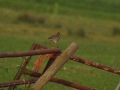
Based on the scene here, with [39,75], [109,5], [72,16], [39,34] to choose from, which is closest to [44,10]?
[72,16]

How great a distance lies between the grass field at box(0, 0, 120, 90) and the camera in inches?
580

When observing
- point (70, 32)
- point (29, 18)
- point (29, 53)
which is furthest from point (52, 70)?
point (29, 18)

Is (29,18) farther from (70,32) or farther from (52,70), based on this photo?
(52,70)

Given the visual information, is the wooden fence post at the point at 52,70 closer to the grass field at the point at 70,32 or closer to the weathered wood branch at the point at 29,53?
the weathered wood branch at the point at 29,53

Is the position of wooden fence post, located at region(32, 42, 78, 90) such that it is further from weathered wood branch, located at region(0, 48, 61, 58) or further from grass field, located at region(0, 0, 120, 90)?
grass field, located at region(0, 0, 120, 90)

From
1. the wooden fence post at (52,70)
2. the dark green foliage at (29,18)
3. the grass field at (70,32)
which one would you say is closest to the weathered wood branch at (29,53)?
the wooden fence post at (52,70)

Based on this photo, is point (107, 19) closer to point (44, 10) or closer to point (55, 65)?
point (44, 10)

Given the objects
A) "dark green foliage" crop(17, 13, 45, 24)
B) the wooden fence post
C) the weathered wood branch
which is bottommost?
"dark green foliage" crop(17, 13, 45, 24)

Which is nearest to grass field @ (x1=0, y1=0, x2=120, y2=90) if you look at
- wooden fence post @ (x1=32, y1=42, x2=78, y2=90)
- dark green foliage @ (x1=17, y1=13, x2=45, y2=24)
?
dark green foliage @ (x1=17, y1=13, x2=45, y2=24)

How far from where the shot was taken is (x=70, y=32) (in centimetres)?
2869

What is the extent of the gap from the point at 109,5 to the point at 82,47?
24935mm

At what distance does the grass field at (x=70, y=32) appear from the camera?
14.7m

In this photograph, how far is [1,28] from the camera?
26594 millimetres

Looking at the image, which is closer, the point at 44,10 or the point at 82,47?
the point at 82,47
